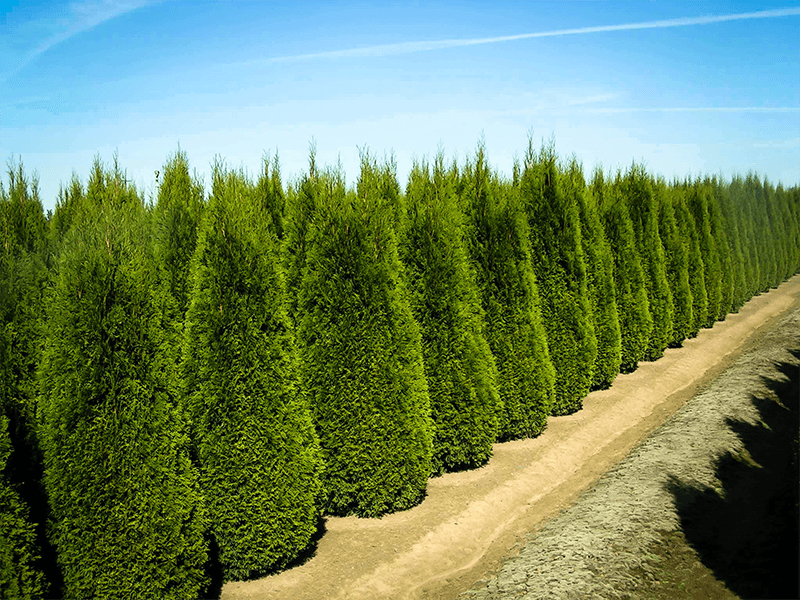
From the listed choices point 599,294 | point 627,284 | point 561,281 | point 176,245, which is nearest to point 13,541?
point 176,245

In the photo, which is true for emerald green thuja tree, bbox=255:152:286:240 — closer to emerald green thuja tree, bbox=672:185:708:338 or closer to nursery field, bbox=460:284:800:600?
nursery field, bbox=460:284:800:600

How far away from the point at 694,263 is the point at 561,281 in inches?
408

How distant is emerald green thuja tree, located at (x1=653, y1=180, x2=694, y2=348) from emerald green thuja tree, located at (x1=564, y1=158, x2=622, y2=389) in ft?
17.5

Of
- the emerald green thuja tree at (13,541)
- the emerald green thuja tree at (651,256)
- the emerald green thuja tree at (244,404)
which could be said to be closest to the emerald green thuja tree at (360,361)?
the emerald green thuja tree at (244,404)

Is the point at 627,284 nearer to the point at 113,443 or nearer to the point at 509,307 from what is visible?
the point at 509,307

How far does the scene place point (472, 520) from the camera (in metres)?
6.92

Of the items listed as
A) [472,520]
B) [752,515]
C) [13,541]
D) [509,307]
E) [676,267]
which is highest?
[676,267]

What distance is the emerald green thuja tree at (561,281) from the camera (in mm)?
10828

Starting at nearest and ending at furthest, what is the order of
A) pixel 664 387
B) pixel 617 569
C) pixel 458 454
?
pixel 617 569 < pixel 458 454 < pixel 664 387

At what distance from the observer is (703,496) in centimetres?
717

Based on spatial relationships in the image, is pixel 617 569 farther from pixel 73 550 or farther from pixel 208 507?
pixel 73 550

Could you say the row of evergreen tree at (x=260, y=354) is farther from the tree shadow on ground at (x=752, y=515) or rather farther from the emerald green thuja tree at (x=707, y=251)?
the emerald green thuja tree at (x=707, y=251)

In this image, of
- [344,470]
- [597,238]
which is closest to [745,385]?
[597,238]

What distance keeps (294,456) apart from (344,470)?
1205 mm
